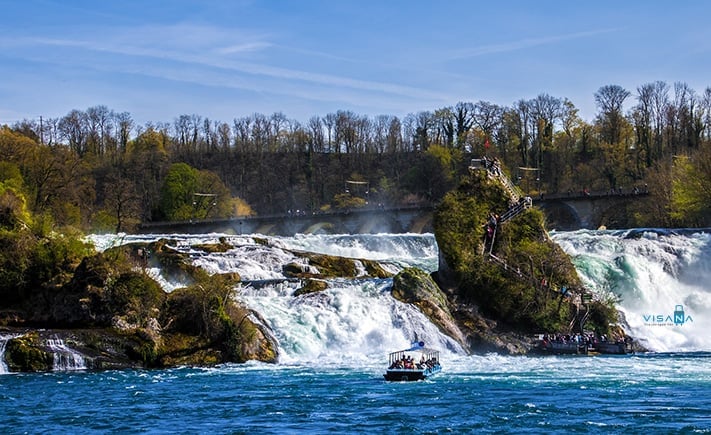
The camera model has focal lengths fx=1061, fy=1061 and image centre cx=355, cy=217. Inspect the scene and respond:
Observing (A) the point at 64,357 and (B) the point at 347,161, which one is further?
(B) the point at 347,161

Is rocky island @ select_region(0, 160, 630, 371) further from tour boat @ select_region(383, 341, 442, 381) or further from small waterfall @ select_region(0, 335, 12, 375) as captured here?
tour boat @ select_region(383, 341, 442, 381)

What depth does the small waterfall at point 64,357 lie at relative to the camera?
41.6 m

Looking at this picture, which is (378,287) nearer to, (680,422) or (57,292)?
(57,292)

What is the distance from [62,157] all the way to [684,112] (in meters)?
62.6

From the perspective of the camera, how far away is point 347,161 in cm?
13412

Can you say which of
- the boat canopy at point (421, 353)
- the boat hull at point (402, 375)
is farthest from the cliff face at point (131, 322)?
the boat hull at point (402, 375)

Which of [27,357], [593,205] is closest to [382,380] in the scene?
[27,357]

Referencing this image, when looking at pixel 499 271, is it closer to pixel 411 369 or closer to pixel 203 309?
pixel 411 369

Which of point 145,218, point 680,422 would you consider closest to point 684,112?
point 145,218

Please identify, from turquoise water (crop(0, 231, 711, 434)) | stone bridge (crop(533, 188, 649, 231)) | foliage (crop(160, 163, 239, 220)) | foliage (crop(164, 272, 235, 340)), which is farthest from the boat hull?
foliage (crop(160, 163, 239, 220))

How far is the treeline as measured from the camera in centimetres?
8394

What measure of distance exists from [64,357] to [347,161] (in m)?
93.8

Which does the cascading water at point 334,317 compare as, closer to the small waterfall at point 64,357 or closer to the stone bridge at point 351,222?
the small waterfall at point 64,357

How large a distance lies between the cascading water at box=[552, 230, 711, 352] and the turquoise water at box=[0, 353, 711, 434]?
11.9 meters
